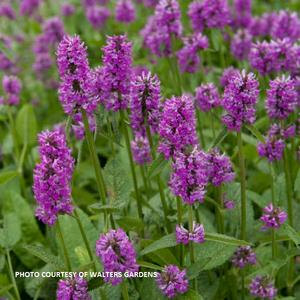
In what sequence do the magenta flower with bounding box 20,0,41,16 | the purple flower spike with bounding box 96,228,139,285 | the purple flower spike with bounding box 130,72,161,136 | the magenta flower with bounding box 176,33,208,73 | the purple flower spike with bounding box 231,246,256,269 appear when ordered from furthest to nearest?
the magenta flower with bounding box 20,0,41,16 < the magenta flower with bounding box 176,33,208,73 < the purple flower spike with bounding box 231,246,256,269 < the purple flower spike with bounding box 130,72,161,136 < the purple flower spike with bounding box 96,228,139,285

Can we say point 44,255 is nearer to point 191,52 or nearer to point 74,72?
point 74,72

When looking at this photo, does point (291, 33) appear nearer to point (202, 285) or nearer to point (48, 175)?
point (202, 285)

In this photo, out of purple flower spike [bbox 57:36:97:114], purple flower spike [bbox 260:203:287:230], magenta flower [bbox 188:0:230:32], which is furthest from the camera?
magenta flower [bbox 188:0:230:32]

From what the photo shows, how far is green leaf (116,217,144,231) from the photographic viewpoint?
3145 mm

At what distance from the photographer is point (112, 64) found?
3012mm

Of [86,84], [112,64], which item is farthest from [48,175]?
[112,64]

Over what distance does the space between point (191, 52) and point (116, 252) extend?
7.52 ft

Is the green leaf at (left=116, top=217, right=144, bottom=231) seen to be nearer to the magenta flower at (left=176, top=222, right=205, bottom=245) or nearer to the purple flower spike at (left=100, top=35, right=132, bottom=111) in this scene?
the magenta flower at (left=176, top=222, right=205, bottom=245)

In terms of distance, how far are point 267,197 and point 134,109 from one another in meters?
1.51

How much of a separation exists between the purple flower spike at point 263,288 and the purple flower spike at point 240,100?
87 cm

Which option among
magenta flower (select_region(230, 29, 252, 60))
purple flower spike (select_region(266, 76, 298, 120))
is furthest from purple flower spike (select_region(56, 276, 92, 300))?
magenta flower (select_region(230, 29, 252, 60))

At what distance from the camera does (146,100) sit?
3008mm

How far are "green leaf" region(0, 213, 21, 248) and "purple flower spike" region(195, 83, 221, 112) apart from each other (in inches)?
57.3

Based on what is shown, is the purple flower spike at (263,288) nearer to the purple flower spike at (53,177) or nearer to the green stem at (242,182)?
the green stem at (242,182)
